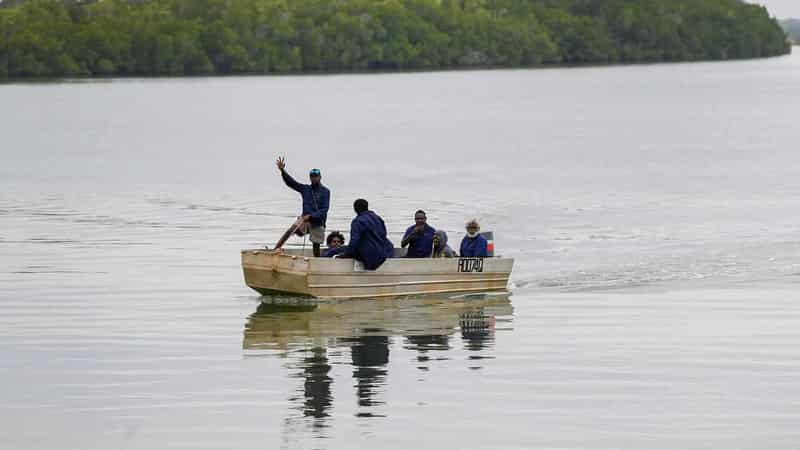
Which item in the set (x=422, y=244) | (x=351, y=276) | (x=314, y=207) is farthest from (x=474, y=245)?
(x=314, y=207)

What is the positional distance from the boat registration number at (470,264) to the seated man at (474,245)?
0.19 metres

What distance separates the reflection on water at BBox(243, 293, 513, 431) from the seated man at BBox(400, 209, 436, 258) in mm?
755

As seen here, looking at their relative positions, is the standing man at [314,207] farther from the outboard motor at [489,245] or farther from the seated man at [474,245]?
the outboard motor at [489,245]

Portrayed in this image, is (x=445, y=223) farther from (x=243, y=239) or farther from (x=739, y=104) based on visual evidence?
(x=739, y=104)

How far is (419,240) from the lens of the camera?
87.9 ft

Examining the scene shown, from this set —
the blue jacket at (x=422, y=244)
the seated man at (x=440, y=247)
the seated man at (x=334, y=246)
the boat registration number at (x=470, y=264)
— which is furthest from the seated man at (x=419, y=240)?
the seated man at (x=334, y=246)

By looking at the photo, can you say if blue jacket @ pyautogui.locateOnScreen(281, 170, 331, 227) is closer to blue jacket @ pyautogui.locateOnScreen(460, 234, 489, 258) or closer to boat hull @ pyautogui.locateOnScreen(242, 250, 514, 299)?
boat hull @ pyautogui.locateOnScreen(242, 250, 514, 299)

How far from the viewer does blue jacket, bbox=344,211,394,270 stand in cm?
2556

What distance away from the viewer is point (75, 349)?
72.2 feet

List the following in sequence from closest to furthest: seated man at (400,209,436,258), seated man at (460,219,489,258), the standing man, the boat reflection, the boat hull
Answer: the boat reflection
the boat hull
seated man at (400,209,436,258)
the standing man
seated man at (460,219,489,258)

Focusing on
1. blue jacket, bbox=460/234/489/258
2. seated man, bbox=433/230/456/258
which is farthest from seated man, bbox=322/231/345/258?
blue jacket, bbox=460/234/489/258

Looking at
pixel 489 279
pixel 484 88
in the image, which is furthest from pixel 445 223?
pixel 484 88

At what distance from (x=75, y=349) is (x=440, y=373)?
5.04 meters

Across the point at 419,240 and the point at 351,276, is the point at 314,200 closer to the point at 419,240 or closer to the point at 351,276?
the point at 351,276
